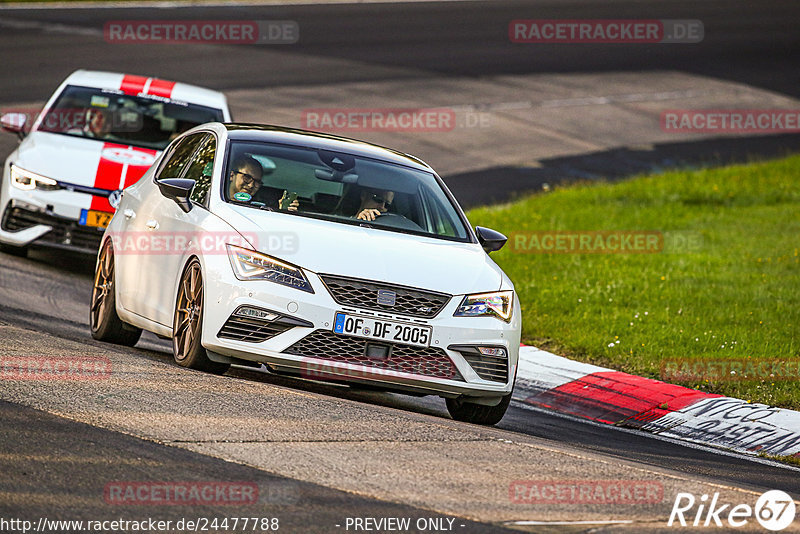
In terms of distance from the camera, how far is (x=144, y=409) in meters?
6.94

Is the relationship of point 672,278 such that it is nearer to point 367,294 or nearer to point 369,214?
point 369,214

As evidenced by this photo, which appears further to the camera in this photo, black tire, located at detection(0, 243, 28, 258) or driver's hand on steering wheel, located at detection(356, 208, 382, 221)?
black tire, located at detection(0, 243, 28, 258)

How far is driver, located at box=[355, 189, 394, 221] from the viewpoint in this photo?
8.80 meters

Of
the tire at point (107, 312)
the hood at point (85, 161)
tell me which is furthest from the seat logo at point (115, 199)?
the hood at point (85, 161)

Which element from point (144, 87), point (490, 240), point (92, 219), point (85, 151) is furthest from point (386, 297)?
point (144, 87)

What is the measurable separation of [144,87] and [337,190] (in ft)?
19.2

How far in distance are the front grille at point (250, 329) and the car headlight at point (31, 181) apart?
5.24m

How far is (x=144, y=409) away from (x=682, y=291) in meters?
7.76

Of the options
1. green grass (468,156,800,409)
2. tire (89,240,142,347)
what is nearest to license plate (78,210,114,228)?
tire (89,240,142,347)

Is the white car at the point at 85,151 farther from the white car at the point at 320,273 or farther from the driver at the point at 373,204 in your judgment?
the driver at the point at 373,204

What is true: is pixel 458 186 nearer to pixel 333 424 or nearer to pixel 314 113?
pixel 314 113

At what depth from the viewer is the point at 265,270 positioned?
788 centimetres

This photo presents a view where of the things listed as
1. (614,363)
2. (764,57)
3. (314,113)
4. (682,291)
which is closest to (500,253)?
(682,291)

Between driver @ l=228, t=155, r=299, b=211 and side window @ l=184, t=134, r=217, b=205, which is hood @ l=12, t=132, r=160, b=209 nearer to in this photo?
side window @ l=184, t=134, r=217, b=205
